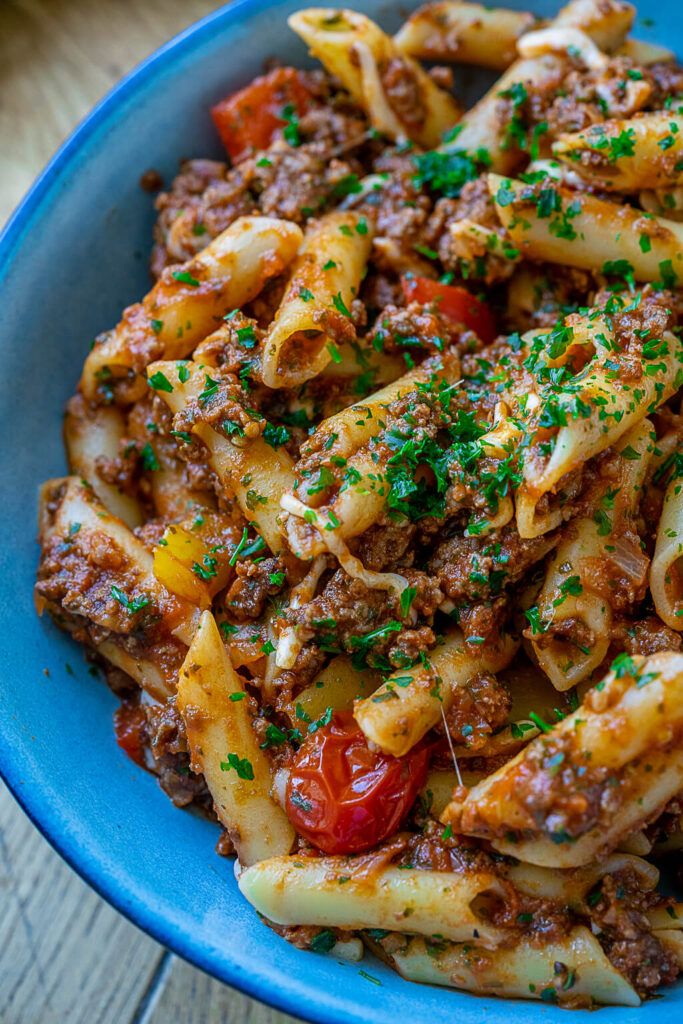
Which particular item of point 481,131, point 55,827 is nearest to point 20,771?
point 55,827

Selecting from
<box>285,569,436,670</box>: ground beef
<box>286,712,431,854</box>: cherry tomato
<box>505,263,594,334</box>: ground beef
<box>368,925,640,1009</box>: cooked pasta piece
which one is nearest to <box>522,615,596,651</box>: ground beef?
<box>285,569,436,670</box>: ground beef

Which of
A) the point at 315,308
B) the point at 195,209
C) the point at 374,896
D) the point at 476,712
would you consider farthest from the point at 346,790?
the point at 195,209

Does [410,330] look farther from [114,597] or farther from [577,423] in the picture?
[114,597]

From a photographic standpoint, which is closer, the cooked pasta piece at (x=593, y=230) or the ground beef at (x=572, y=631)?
the ground beef at (x=572, y=631)

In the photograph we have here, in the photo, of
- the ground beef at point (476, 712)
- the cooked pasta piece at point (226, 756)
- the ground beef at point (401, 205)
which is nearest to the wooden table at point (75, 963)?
the cooked pasta piece at point (226, 756)

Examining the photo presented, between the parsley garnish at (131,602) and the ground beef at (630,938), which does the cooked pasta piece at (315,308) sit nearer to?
the parsley garnish at (131,602)

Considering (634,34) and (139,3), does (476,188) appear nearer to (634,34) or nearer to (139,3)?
(634,34)
